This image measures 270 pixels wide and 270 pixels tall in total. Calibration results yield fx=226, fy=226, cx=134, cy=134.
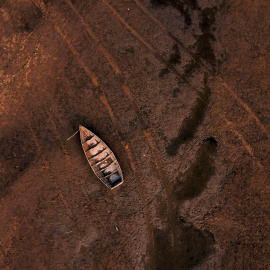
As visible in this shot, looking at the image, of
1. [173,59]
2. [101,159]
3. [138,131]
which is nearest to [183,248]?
[101,159]

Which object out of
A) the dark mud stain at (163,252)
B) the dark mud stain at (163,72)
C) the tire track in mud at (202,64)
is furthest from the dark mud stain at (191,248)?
the dark mud stain at (163,72)

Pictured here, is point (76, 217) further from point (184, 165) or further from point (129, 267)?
point (184, 165)

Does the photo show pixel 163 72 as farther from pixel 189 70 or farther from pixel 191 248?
pixel 191 248

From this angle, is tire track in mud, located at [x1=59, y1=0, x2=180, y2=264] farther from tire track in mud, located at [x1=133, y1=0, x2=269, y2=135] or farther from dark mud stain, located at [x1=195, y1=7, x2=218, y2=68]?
dark mud stain, located at [x1=195, y1=7, x2=218, y2=68]

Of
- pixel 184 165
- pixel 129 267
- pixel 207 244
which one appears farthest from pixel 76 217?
pixel 207 244

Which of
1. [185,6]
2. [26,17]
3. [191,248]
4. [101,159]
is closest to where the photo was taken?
[101,159]

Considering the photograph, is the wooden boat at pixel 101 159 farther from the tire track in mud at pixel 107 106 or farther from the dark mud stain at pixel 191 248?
the dark mud stain at pixel 191 248

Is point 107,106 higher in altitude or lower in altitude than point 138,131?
higher
